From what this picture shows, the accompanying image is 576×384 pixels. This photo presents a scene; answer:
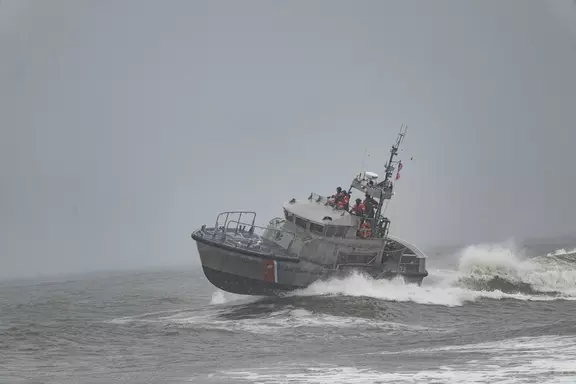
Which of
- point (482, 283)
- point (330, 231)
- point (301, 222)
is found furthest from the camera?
point (482, 283)

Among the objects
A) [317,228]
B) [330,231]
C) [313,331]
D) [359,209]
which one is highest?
[359,209]

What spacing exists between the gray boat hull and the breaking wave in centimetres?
69

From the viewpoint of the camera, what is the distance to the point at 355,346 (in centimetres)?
1688

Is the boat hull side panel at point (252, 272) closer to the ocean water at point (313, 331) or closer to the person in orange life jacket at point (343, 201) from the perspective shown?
the ocean water at point (313, 331)

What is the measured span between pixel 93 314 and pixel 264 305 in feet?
20.1

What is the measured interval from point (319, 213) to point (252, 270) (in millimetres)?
4070

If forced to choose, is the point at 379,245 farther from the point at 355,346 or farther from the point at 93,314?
the point at 93,314

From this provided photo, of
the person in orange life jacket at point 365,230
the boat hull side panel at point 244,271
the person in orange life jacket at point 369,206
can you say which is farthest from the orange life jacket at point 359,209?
the boat hull side panel at point 244,271

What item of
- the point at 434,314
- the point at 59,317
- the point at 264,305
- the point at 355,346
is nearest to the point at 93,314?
the point at 59,317

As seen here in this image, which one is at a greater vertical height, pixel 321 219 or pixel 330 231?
pixel 321 219

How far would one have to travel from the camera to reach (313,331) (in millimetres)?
18969

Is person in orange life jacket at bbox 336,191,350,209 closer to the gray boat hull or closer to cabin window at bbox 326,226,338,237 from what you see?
cabin window at bbox 326,226,338,237

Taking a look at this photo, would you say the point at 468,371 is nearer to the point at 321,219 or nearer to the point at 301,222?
the point at 321,219

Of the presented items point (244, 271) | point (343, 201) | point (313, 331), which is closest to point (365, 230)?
point (343, 201)
